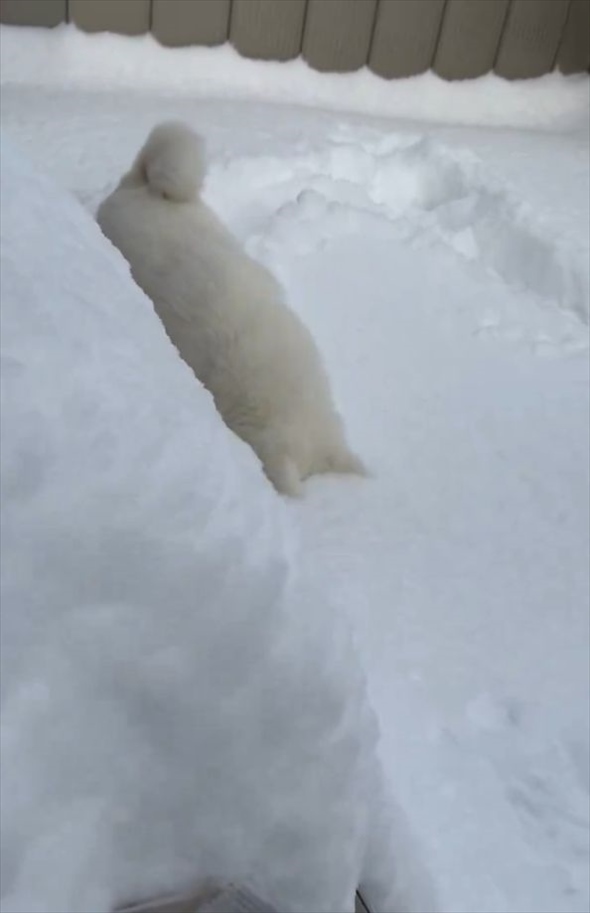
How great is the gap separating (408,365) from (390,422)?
0.17 m

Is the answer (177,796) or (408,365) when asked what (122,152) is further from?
(177,796)

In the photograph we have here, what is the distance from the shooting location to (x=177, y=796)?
1.73 ft

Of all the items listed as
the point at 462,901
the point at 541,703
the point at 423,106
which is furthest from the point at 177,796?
the point at 423,106

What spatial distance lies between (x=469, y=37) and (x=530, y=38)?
0.15 metres

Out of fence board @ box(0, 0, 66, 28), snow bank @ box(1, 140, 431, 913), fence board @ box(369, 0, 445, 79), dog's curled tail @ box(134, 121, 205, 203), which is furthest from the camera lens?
fence board @ box(369, 0, 445, 79)

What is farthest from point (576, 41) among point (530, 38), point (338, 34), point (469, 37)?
point (338, 34)

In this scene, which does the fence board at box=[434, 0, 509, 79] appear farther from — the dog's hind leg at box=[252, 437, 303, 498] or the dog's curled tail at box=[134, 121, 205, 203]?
the dog's hind leg at box=[252, 437, 303, 498]

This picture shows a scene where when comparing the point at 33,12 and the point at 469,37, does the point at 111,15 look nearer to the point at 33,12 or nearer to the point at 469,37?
the point at 33,12

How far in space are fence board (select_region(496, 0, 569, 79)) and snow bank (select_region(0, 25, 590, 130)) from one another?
29mm

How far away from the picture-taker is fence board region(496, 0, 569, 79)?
8.20 feet

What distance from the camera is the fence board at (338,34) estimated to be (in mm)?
2393

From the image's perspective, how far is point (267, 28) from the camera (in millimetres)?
2377

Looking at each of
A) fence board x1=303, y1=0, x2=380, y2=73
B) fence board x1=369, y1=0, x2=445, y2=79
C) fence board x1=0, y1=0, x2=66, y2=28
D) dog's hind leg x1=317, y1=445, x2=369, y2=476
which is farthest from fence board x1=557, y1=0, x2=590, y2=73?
dog's hind leg x1=317, y1=445, x2=369, y2=476

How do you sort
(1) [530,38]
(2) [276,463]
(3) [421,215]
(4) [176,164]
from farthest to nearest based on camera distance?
(1) [530,38]
(3) [421,215]
(4) [176,164]
(2) [276,463]
